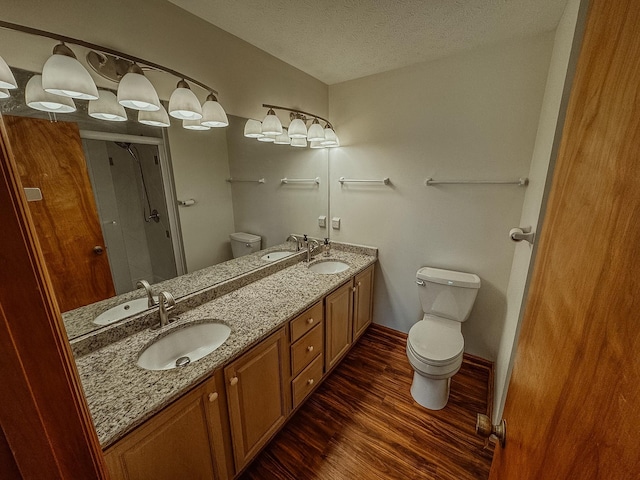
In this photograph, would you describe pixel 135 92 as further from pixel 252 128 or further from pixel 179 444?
pixel 179 444

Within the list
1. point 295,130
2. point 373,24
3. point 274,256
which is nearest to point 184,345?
point 274,256

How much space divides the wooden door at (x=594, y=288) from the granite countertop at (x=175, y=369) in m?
1.01

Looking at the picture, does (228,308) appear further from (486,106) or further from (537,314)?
(486,106)

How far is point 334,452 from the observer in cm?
145

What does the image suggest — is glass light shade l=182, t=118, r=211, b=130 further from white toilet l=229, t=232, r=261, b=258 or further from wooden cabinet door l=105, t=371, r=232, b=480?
wooden cabinet door l=105, t=371, r=232, b=480

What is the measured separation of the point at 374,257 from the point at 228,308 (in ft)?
4.62

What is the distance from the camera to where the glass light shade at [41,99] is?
0.87 meters

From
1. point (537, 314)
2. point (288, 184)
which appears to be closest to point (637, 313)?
point (537, 314)

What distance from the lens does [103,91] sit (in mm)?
1048

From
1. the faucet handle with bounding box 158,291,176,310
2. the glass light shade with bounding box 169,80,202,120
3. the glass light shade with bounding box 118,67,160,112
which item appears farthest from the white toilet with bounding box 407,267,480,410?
the glass light shade with bounding box 118,67,160,112

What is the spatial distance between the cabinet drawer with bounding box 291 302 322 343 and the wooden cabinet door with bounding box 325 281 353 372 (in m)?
0.10

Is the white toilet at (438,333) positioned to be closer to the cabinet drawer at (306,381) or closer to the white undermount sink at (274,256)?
the cabinet drawer at (306,381)

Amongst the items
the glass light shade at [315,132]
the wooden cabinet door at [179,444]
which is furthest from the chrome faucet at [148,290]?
the glass light shade at [315,132]

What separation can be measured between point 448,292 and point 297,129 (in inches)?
66.7
